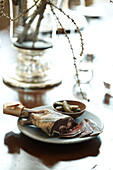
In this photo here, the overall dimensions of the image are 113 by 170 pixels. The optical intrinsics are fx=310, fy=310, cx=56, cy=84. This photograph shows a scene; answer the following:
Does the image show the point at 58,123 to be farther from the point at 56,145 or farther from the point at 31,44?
the point at 31,44

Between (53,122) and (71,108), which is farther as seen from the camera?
(71,108)

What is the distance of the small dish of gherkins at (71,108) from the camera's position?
890mm

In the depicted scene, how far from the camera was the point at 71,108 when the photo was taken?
0.92 metres

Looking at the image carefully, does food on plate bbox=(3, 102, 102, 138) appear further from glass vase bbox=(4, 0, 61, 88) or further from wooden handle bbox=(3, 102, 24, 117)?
glass vase bbox=(4, 0, 61, 88)

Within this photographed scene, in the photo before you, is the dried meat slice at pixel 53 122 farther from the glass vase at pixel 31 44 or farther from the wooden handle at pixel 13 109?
the glass vase at pixel 31 44

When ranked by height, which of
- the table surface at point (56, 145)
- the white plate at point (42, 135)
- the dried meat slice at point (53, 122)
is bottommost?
the table surface at point (56, 145)

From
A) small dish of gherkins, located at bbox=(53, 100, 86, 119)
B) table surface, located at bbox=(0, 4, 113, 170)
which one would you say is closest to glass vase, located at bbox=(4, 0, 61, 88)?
table surface, located at bbox=(0, 4, 113, 170)

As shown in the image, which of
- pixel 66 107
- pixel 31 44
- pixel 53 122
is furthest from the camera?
pixel 31 44

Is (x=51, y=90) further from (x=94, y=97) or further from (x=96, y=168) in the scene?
(x=96, y=168)

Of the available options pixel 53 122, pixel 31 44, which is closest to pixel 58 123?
pixel 53 122

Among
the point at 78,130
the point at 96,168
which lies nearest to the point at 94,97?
the point at 78,130

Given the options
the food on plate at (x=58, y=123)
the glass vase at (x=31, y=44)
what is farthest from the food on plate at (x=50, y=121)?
the glass vase at (x=31, y=44)

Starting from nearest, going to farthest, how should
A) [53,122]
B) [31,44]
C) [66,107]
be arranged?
1. [53,122]
2. [66,107]
3. [31,44]

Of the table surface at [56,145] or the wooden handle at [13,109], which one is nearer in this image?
the table surface at [56,145]
